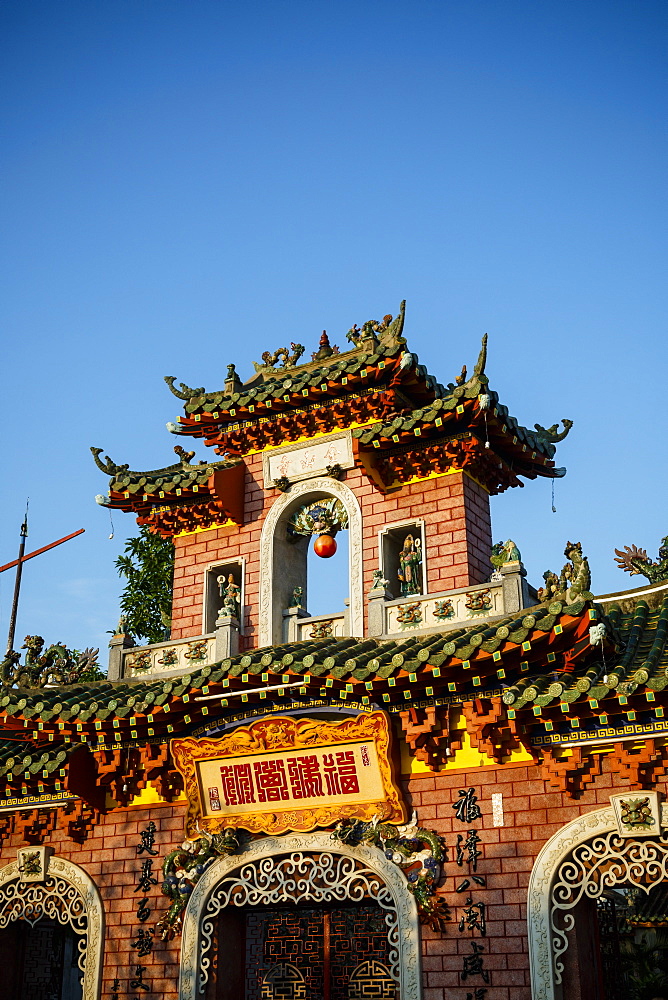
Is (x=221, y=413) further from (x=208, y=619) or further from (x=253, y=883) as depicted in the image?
(x=253, y=883)

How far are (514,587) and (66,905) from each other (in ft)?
24.8

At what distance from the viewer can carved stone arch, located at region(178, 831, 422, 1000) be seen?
11164 millimetres

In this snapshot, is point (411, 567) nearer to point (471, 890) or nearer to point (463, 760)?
point (463, 760)

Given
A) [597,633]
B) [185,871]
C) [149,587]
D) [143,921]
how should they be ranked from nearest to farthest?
[597,633], [185,871], [143,921], [149,587]

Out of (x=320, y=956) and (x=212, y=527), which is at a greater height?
(x=212, y=527)

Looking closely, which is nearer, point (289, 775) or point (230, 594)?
point (289, 775)

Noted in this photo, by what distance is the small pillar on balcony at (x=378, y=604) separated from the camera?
41.3 feet

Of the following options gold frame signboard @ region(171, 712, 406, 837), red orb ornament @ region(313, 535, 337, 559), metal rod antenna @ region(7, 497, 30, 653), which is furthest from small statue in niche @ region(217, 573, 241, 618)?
metal rod antenna @ region(7, 497, 30, 653)

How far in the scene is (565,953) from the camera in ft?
34.2

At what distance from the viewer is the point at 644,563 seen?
1384 cm

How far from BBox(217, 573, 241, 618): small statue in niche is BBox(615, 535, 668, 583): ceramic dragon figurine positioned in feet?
17.9

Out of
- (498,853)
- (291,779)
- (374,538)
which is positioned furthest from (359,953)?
(374,538)

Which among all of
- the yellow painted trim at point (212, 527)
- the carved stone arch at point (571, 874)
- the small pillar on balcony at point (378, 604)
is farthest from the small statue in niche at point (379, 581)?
the carved stone arch at point (571, 874)

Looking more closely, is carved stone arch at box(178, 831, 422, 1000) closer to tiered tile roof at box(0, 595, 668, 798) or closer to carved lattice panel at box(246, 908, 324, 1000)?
carved lattice panel at box(246, 908, 324, 1000)
